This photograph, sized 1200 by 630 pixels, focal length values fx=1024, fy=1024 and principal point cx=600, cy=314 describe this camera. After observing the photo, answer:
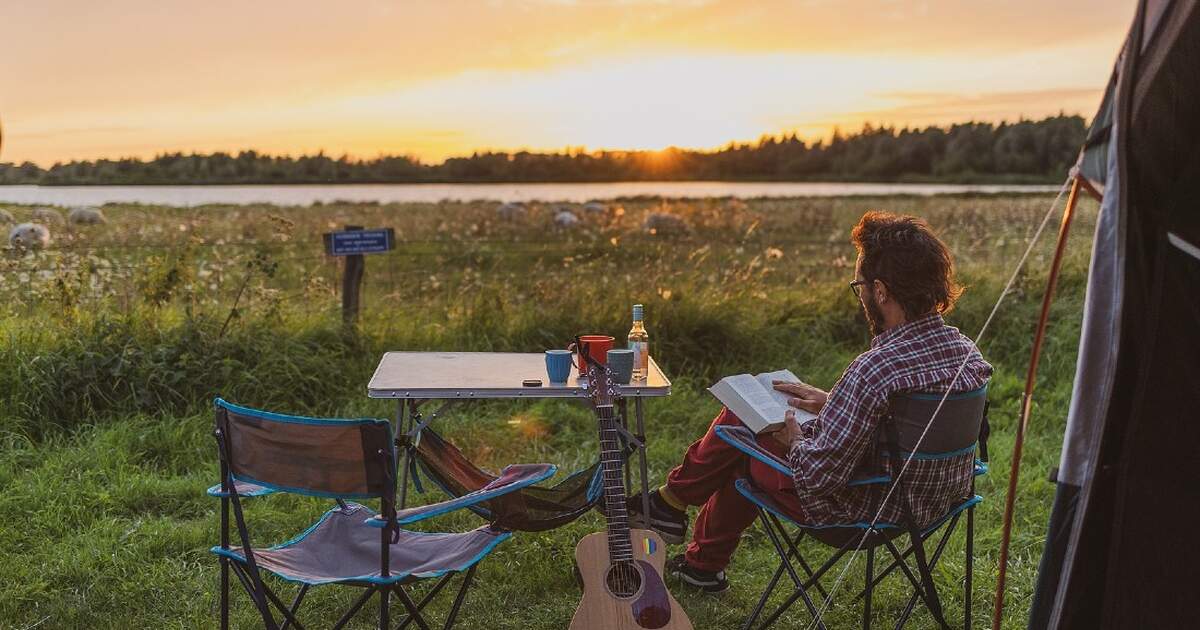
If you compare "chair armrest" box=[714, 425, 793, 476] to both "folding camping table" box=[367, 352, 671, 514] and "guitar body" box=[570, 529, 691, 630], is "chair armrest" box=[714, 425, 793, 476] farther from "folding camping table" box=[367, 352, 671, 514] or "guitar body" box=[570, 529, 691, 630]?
"guitar body" box=[570, 529, 691, 630]

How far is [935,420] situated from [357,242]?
4.15 metres

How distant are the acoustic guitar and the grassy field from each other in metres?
0.54

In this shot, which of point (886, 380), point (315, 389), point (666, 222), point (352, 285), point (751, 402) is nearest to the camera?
point (886, 380)

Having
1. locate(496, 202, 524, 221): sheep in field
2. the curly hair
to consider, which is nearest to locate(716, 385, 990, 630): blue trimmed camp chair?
the curly hair

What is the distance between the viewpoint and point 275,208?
1058 inches

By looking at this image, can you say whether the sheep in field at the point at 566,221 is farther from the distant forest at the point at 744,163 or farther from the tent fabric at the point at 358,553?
the tent fabric at the point at 358,553

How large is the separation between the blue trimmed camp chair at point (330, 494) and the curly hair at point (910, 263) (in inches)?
43.9

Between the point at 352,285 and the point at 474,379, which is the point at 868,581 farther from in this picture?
the point at 352,285

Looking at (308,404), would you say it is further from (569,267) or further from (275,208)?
(275,208)

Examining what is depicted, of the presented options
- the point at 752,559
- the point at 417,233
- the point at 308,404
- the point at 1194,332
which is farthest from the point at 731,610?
the point at 417,233

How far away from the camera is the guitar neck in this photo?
2998mm

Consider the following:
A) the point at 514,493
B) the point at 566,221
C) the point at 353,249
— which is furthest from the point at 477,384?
the point at 566,221

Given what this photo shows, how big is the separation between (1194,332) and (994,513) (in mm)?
2478

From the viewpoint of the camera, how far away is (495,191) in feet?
107
